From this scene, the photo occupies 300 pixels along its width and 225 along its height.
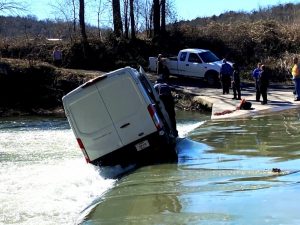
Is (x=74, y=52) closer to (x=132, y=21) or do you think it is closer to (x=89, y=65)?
(x=89, y=65)

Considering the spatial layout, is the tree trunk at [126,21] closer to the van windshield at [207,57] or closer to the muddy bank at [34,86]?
the muddy bank at [34,86]

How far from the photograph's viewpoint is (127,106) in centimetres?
1136

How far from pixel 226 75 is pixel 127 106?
16.6 metres

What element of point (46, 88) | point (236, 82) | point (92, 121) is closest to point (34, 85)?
point (46, 88)

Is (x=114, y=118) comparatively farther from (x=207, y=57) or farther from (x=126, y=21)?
(x=126, y=21)

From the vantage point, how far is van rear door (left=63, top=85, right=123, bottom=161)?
11.3 metres

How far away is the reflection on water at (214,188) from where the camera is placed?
7.25 m

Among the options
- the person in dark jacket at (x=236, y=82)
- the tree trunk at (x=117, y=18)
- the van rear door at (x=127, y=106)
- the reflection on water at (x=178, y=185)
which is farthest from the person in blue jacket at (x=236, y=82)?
the tree trunk at (x=117, y=18)

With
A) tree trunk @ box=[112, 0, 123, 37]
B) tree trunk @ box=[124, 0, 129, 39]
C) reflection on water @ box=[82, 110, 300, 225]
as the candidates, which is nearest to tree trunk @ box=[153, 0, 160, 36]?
tree trunk @ box=[124, 0, 129, 39]

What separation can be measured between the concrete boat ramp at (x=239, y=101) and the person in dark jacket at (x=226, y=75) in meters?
0.46

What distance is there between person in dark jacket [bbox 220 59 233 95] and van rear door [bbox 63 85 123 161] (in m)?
16.3

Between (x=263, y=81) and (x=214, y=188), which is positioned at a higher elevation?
(x=263, y=81)

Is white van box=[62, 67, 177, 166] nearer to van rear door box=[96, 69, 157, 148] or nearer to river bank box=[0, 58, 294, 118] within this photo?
van rear door box=[96, 69, 157, 148]

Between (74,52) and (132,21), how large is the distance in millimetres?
5701
